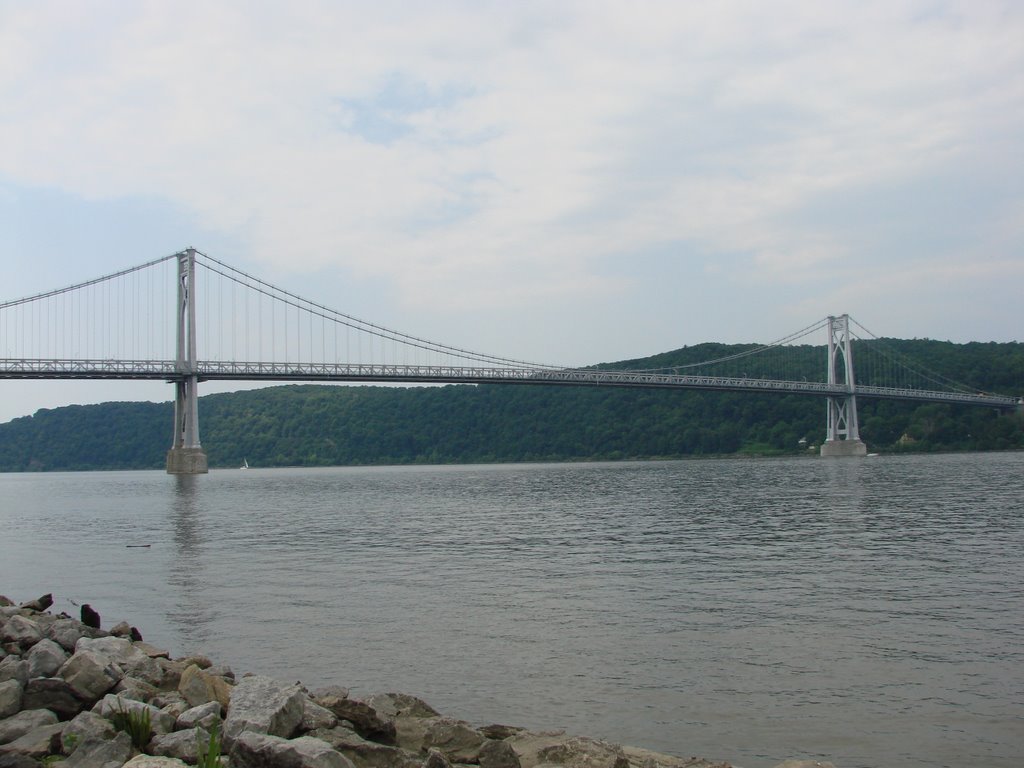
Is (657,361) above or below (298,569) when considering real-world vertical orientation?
above

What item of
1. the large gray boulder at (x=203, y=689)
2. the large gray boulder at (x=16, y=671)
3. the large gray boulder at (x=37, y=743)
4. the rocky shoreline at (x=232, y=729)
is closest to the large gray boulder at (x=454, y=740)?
the rocky shoreline at (x=232, y=729)

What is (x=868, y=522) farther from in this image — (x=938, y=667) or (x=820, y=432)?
(x=820, y=432)

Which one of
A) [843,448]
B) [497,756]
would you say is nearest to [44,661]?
[497,756]

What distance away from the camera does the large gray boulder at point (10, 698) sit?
6848mm

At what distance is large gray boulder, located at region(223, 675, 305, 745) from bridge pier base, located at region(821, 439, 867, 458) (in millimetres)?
84614

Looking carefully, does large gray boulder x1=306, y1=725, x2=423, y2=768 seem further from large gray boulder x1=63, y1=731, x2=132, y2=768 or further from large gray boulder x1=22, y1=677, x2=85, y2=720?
large gray boulder x1=22, y1=677, x2=85, y2=720

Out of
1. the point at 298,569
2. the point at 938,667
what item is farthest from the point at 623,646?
the point at 298,569

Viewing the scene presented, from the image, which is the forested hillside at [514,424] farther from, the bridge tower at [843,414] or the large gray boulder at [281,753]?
the large gray boulder at [281,753]

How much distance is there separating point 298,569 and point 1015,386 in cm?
10124

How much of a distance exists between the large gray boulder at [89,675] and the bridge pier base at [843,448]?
84036mm

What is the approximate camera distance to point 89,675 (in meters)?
7.31

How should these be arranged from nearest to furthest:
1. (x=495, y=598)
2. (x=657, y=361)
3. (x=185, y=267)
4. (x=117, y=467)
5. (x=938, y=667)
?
(x=938, y=667), (x=495, y=598), (x=185, y=267), (x=657, y=361), (x=117, y=467)

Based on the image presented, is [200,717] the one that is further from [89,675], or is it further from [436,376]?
[436,376]

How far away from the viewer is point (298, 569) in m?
16.2
